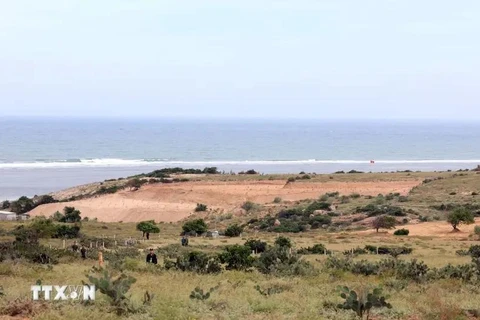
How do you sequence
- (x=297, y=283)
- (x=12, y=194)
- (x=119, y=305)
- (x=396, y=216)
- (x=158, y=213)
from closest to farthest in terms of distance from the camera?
1. (x=119, y=305)
2. (x=297, y=283)
3. (x=396, y=216)
4. (x=158, y=213)
5. (x=12, y=194)

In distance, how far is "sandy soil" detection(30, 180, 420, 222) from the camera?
160 ft

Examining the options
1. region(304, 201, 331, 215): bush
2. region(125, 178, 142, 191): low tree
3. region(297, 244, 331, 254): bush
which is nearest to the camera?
region(297, 244, 331, 254): bush

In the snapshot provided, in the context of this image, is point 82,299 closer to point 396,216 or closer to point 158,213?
point 396,216

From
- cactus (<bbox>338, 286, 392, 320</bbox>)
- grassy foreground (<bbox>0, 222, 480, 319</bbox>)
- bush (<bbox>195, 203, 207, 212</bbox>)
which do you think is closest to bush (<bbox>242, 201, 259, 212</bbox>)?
bush (<bbox>195, 203, 207, 212</bbox>)

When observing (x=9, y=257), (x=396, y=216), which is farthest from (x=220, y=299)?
(x=396, y=216)

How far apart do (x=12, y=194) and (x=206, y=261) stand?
50.2m

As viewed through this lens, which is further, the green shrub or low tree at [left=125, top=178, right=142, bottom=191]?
low tree at [left=125, top=178, right=142, bottom=191]

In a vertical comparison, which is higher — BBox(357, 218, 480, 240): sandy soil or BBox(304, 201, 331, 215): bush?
BBox(357, 218, 480, 240): sandy soil

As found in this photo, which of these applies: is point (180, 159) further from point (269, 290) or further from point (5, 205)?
point (269, 290)

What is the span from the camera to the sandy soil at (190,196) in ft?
160

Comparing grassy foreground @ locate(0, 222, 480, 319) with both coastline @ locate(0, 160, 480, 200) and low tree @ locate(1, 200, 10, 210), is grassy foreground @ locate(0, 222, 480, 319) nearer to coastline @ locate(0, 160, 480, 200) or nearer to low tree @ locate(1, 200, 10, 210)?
low tree @ locate(1, 200, 10, 210)

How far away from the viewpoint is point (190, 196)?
55.8 m

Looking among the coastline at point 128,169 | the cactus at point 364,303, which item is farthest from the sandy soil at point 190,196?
the cactus at point 364,303

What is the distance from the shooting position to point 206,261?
57.7ft
